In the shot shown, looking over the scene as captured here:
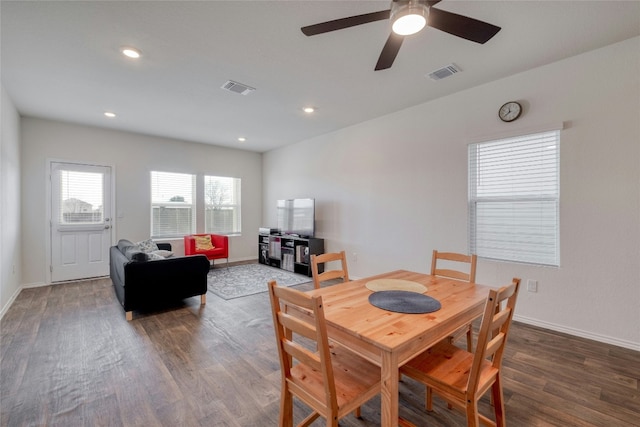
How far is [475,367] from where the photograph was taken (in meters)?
1.25

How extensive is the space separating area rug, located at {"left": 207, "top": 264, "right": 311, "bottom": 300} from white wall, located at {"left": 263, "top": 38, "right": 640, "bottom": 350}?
1272mm

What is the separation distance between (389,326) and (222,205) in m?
5.99

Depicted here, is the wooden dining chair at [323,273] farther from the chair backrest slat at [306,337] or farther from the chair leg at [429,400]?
the chair leg at [429,400]

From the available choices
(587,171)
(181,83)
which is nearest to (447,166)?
(587,171)

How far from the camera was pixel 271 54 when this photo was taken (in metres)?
2.66

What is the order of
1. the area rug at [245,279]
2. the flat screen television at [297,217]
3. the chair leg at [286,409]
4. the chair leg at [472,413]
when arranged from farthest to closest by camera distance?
the flat screen television at [297,217], the area rug at [245,279], the chair leg at [286,409], the chair leg at [472,413]

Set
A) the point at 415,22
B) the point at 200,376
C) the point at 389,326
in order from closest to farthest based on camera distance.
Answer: the point at 389,326
the point at 415,22
the point at 200,376

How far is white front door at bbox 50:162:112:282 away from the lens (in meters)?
4.69

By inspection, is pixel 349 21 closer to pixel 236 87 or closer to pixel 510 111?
pixel 236 87

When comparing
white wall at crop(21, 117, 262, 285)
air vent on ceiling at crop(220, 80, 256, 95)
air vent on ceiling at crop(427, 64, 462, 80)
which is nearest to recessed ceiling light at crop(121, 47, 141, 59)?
air vent on ceiling at crop(220, 80, 256, 95)

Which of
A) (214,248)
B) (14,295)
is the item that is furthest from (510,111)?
(14,295)

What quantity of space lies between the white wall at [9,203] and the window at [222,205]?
9.54 feet

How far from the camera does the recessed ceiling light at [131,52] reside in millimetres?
2543

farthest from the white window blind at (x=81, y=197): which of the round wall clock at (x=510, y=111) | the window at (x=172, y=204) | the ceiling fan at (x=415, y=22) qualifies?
the round wall clock at (x=510, y=111)
